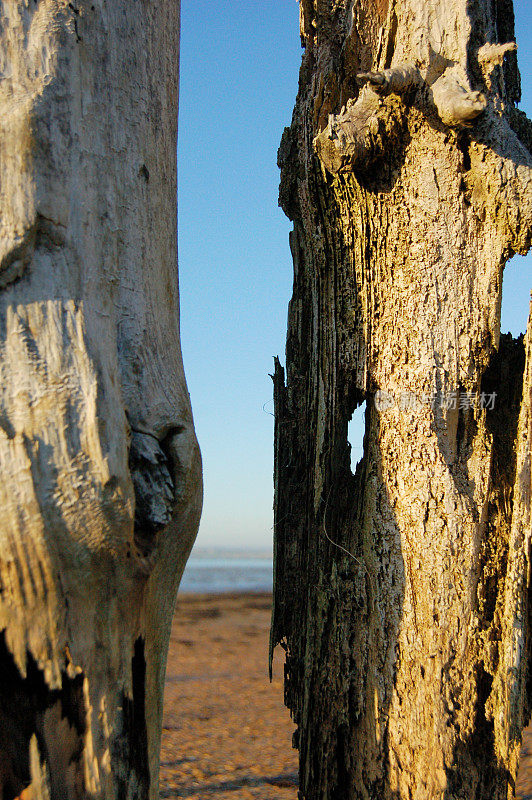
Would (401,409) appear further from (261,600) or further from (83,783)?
(261,600)

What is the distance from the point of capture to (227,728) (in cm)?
463

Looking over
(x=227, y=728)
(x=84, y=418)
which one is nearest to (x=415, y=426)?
(x=84, y=418)

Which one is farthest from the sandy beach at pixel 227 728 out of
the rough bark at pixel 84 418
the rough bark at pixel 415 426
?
the rough bark at pixel 84 418

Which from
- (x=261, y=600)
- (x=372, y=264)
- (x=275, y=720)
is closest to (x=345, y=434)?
(x=372, y=264)

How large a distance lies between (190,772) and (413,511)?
8.03ft

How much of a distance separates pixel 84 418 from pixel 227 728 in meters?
3.89

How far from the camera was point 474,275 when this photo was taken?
2201 millimetres

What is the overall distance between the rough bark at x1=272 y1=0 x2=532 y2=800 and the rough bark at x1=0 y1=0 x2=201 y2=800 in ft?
2.41

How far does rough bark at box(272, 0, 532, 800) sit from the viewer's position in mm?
2080

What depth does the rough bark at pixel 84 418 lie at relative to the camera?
1427mm

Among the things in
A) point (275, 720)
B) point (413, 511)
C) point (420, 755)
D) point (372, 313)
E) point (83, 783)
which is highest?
point (372, 313)

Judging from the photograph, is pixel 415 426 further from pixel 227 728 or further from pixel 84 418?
pixel 227 728

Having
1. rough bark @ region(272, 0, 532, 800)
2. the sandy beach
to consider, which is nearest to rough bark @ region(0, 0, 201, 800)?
rough bark @ region(272, 0, 532, 800)

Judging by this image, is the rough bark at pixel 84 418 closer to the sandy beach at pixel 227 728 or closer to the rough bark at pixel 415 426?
the rough bark at pixel 415 426
